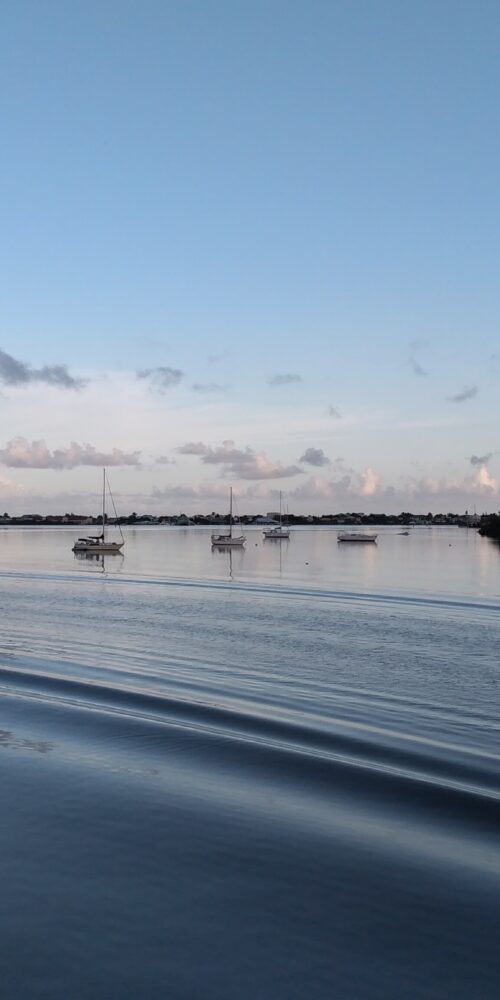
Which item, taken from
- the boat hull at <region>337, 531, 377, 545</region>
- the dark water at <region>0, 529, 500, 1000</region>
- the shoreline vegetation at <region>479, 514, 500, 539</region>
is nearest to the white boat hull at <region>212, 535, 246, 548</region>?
the boat hull at <region>337, 531, 377, 545</region>

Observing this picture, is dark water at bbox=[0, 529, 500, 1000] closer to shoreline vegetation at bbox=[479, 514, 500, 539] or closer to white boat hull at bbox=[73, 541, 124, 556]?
white boat hull at bbox=[73, 541, 124, 556]

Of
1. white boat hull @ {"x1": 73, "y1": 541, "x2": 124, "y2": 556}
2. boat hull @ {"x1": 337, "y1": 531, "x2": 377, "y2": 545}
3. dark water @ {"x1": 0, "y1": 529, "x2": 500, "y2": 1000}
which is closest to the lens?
dark water @ {"x1": 0, "y1": 529, "x2": 500, "y2": 1000}

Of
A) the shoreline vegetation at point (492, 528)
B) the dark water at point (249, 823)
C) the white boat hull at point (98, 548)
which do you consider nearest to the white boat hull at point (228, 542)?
the white boat hull at point (98, 548)

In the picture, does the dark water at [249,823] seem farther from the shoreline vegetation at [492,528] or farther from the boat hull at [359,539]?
the shoreline vegetation at [492,528]

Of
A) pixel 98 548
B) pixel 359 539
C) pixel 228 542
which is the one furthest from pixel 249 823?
pixel 359 539

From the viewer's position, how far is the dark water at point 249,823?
22.5 ft

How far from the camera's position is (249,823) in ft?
32.3

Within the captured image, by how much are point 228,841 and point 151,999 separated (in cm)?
308

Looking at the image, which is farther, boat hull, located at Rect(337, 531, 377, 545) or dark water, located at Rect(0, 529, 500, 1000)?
boat hull, located at Rect(337, 531, 377, 545)

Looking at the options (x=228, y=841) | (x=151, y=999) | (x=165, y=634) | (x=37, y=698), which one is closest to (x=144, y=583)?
(x=165, y=634)

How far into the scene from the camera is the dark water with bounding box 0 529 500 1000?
6.85 m

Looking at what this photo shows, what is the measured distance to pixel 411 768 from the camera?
11.8m

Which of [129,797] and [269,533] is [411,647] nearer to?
[129,797]

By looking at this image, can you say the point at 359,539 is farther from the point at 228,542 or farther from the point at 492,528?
the point at 492,528
